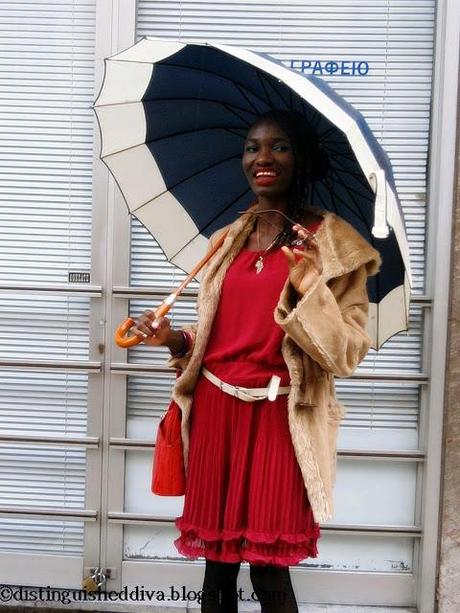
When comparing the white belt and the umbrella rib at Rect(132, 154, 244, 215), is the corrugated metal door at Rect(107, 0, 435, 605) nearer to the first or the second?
the umbrella rib at Rect(132, 154, 244, 215)

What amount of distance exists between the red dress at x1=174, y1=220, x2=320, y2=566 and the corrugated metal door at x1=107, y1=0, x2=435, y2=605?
4.11 feet

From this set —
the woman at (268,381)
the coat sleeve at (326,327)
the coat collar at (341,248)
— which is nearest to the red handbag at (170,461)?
the woman at (268,381)

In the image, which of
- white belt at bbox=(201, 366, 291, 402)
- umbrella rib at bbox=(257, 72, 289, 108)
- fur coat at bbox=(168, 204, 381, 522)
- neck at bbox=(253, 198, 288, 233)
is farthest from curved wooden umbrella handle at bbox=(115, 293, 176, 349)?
umbrella rib at bbox=(257, 72, 289, 108)

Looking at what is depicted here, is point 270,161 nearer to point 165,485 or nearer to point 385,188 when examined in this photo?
point 385,188

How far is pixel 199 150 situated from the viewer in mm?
2881

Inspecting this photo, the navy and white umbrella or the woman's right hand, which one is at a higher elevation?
the navy and white umbrella

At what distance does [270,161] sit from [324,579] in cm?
227

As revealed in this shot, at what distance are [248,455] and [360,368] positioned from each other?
143cm

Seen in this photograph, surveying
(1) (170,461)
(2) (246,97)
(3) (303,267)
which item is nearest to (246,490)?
(1) (170,461)

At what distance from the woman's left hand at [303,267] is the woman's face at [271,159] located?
0.93 ft

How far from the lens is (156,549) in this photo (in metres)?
3.87

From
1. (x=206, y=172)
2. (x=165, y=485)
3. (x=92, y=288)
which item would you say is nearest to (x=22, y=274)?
(x=92, y=288)

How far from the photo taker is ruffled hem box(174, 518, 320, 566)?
2398mm

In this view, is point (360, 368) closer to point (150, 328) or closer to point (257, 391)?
point (257, 391)
